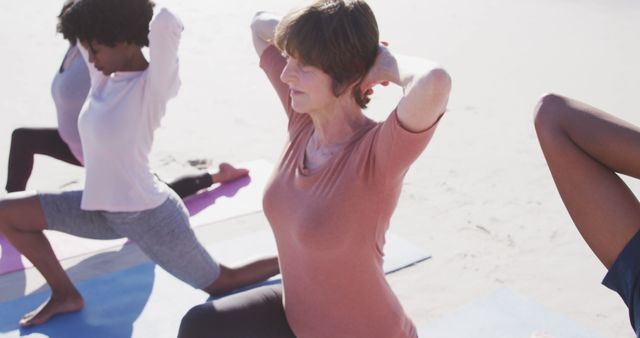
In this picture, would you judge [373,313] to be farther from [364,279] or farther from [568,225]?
[568,225]

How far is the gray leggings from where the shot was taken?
295cm

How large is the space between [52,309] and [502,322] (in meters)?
1.96

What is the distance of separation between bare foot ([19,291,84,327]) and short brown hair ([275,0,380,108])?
1822 mm

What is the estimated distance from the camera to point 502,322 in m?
3.13

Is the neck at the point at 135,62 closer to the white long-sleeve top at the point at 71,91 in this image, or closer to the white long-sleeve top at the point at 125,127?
the white long-sleeve top at the point at 125,127

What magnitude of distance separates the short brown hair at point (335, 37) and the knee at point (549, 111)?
0.49 metres

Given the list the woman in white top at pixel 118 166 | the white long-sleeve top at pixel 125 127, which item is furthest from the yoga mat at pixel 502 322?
the white long-sleeve top at pixel 125 127

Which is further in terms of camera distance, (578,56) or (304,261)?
(578,56)

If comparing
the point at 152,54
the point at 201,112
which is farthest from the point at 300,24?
the point at 201,112

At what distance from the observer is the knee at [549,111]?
63.3 inches

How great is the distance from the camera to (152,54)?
8.83 feet

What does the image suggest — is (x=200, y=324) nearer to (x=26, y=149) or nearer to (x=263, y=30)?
(x=263, y=30)

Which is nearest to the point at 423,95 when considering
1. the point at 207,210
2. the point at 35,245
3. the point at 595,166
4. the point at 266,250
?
the point at 595,166

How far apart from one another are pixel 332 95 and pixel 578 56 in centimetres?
642
